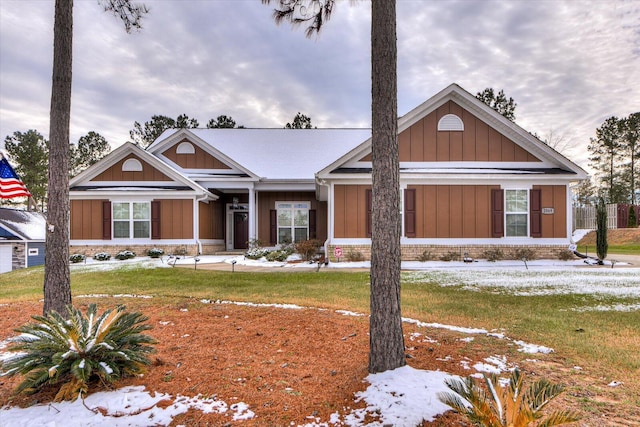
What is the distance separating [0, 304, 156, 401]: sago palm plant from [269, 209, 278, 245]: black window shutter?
590 inches

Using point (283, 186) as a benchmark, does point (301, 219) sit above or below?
below

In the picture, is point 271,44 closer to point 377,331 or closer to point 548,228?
point 548,228

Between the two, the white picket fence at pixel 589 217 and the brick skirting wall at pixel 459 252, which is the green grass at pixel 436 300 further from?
the white picket fence at pixel 589 217

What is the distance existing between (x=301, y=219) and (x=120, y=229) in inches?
324

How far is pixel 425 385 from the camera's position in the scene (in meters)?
2.99

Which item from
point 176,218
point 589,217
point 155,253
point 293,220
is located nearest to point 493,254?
point 293,220

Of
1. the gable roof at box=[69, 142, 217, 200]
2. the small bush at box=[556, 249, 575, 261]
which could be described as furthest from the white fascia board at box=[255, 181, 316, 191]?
the small bush at box=[556, 249, 575, 261]

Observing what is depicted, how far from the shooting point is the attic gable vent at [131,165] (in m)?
16.0

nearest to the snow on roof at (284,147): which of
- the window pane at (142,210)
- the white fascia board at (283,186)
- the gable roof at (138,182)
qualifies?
the white fascia board at (283,186)

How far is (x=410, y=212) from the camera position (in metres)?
13.6

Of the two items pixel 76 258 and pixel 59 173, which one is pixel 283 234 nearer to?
pixel 76 258

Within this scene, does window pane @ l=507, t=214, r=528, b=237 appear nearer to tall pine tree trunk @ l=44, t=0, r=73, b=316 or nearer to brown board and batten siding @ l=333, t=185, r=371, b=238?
brown board and batten siding @ l=333, t=185, r=371, b=238

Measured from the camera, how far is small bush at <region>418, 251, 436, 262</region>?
13383 mm

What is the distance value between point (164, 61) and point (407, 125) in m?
11.2
